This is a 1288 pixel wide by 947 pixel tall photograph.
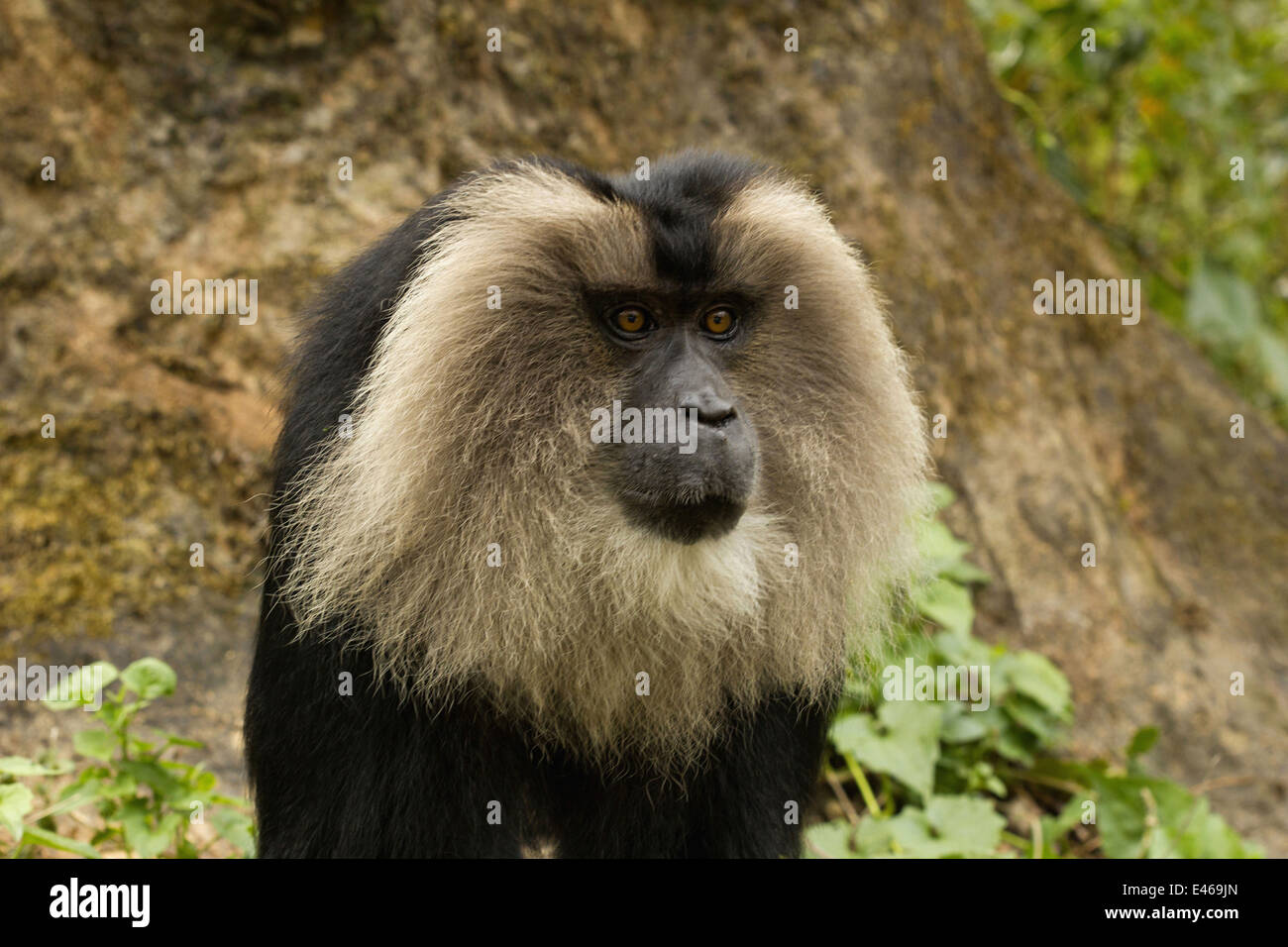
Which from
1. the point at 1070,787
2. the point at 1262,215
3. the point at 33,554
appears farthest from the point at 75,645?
the point at 1262,215

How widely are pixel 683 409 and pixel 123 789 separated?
2.12 meters

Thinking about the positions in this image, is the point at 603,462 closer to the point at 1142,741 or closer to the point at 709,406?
the point at 709,406

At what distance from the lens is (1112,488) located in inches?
245

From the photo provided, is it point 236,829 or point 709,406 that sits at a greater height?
point 709,406

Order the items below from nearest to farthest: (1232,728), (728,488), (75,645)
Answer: (728,488) < (75,645) < (1232,728)

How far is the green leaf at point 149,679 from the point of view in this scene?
3.82m

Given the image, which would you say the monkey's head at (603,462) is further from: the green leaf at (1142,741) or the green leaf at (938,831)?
the green leaf at (1142,741)

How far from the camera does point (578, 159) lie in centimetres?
581

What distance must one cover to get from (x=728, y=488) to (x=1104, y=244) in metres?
4.52

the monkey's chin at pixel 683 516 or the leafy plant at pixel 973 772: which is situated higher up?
the monkey's chin at pixel 683 516

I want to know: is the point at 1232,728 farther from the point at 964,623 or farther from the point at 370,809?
the point at 370,809

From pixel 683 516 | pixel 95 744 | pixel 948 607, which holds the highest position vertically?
pixel 683 516

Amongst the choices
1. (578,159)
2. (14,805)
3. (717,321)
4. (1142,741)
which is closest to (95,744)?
(14,805)

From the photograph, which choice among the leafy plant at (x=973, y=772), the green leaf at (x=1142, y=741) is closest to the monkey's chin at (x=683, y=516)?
the leafy plant at (x=973, y=772)
